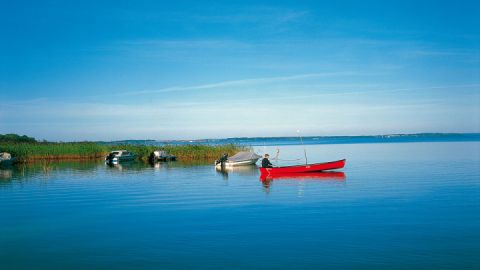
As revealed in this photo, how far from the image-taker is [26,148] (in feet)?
231

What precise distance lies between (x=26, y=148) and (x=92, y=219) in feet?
179

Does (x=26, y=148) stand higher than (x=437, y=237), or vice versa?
(x=26, y=148)

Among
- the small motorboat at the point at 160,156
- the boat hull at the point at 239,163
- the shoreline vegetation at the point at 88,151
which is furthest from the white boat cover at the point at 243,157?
the small motorboat at the point at 160,156

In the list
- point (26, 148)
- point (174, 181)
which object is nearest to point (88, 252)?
point (174, 181)

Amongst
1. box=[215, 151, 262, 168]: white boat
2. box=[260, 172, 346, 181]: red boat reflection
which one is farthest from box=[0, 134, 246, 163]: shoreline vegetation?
box=[260, 172, 346, 181]: red boat reflection

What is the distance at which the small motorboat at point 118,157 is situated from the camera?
6775cm

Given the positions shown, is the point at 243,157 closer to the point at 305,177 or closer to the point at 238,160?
the point at 238,160

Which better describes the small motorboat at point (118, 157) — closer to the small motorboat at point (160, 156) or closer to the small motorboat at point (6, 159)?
the small motorboat at point (160, 156)

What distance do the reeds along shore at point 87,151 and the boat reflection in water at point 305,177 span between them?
83.1 feet

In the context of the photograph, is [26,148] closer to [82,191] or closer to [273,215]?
[82,191]

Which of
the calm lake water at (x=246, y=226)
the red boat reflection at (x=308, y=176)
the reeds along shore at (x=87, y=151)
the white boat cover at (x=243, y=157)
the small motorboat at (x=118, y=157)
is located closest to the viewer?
the calm lake water at (x=246, y=226)

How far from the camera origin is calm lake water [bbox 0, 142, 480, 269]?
48.1 feet

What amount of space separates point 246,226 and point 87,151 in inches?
2390

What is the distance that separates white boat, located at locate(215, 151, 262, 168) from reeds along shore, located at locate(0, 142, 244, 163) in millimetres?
7136
